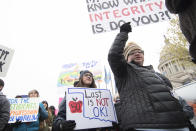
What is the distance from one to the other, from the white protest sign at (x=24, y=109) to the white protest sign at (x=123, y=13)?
8.07 ft

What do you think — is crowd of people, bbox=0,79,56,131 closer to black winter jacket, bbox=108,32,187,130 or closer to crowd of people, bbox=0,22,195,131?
crowd of people, bbox=0,22,195,131

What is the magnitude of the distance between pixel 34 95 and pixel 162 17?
3880 mm

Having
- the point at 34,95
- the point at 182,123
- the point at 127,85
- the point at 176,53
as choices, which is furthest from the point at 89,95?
the point at 176,53

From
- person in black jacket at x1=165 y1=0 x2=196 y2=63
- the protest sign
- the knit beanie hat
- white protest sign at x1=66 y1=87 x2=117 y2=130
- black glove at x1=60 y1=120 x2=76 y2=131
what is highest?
the protest sign

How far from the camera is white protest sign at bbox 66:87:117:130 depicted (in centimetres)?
202

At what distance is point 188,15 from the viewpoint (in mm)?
755

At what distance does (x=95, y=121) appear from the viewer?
204 cm

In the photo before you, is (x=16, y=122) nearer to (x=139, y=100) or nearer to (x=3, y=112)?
(x=3, y=112)

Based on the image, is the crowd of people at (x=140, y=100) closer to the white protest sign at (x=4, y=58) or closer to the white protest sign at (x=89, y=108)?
the white protest sign at (x=89, y=108)

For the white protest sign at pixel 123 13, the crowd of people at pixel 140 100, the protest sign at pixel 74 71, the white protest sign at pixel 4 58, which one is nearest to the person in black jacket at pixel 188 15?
the crowd of people at pixel 140 100

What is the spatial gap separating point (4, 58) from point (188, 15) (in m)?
4.52

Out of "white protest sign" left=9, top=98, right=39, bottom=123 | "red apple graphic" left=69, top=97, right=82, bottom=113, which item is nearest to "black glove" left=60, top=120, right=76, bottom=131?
"red apple graphic" left=69, top=97, right=82, bottom=113

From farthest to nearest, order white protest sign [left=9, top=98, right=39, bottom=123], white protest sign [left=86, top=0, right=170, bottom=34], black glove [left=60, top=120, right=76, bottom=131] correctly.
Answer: white protest sign [left=9, top=98, right=39, bottom=123] < white protest sign [left=86, top=0, right=170, bottom=34] < black glove [left=60, top=120, right=76, bottom=131]

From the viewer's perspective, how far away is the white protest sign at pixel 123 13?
2844mm
